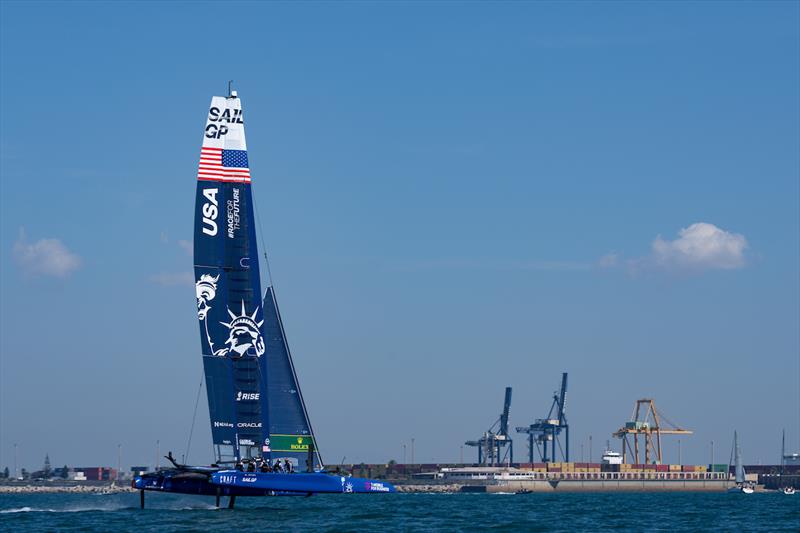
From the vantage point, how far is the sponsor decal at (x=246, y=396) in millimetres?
44250

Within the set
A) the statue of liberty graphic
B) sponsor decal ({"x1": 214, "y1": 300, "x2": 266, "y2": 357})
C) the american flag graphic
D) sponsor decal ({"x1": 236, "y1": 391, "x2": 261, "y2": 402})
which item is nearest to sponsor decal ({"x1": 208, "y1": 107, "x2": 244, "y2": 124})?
the american flag graphic

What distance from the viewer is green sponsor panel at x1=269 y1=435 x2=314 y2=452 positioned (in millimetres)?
46656

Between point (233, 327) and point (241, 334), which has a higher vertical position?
point (233, 327)

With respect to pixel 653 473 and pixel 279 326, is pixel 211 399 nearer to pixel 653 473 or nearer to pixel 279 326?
pixel 279 326

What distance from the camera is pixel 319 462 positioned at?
46844 millimetres

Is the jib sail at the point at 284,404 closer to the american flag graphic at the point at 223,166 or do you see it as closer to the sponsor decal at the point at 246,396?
the sponsor decal at the point at 246,396

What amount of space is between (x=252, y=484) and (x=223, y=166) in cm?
1116

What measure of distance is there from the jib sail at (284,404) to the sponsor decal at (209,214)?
222 inches

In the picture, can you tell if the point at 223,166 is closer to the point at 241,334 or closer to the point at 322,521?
the point at 241,334

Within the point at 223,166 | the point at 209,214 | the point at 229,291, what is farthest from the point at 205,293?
the point at 223,166

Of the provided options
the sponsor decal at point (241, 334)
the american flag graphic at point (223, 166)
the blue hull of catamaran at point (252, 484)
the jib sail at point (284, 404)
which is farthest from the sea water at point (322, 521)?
the american flag graphic at point (223, 166)

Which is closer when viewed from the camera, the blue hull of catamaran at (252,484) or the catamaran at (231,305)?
the blue hull of catamaran at (252,484)

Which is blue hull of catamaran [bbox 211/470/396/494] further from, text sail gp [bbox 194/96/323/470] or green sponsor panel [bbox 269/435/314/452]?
green sponsor panel [bbox 269/435/314/452]

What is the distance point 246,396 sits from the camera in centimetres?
4441
